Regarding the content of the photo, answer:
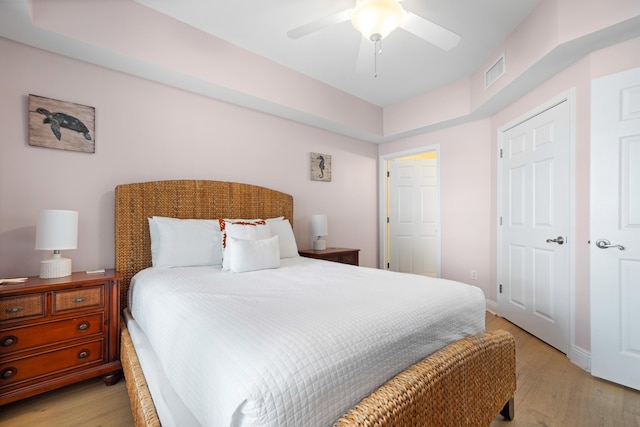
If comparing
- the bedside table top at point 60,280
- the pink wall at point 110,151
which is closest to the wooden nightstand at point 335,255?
the pink wall at point 110,151

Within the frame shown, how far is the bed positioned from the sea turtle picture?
0.49 m

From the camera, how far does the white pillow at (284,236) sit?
2.76 m

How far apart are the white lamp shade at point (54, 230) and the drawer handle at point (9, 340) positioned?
49 cm

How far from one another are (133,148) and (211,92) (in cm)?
85

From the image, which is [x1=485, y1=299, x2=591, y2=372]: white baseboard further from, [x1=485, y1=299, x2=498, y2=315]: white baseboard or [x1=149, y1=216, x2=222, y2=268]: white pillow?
[x1=149, y1=216, x2=222, y2=268]: white pillow

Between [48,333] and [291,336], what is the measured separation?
1697mm

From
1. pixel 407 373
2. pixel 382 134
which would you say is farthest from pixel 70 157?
pixel 382 134

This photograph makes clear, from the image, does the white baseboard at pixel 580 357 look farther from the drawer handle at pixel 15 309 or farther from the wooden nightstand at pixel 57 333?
the drawer handle at pixel 15 309

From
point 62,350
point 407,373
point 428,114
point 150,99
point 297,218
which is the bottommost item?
point 62,350

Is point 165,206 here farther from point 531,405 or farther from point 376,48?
point 531,405

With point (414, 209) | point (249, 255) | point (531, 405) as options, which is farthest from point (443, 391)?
point (414, 209)

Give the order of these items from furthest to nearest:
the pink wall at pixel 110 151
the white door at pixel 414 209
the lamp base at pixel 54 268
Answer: the white door at pixel 414 209 < the pink wall at pixel 110 151 < the lamp base at pixel 54 268

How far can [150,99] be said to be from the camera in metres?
2.46

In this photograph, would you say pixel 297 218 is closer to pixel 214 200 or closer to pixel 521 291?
pixel 214 200
